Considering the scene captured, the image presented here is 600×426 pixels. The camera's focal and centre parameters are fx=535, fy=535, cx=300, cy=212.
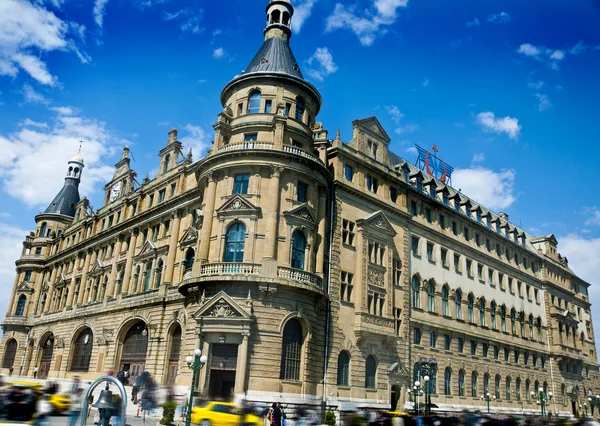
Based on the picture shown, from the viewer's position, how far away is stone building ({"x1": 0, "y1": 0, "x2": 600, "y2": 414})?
37125mm

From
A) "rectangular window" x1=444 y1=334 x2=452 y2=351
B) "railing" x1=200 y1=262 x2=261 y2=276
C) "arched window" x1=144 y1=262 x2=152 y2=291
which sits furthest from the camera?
"rectangular window" x1=444 y1=334 x2=452 y2=351

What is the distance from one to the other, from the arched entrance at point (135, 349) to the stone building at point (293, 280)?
0.81ft

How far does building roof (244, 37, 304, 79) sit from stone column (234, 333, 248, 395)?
22358 mm

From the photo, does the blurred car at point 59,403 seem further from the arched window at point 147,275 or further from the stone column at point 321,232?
the arched window at point 147,275

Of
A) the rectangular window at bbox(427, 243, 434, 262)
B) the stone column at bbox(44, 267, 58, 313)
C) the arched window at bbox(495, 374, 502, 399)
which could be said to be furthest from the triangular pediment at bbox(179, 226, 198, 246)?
the arched window at bbox(495, 374, 502, 399)

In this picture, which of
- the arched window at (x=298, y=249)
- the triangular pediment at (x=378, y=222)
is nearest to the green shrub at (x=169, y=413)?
the arched window at (x=298, y=249)

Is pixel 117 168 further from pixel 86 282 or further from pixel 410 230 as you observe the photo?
pixel 410 230

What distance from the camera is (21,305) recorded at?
74.8 meters

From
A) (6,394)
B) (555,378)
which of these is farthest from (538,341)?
(6,394)

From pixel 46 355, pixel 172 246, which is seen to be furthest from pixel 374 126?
pixel 46 355

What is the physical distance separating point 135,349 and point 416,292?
2668cm

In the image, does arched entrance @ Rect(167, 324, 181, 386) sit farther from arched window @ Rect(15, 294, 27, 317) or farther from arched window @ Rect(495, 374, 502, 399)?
arched window @ Rect(15, 294, 27, 317)

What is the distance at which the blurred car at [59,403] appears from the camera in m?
24.2

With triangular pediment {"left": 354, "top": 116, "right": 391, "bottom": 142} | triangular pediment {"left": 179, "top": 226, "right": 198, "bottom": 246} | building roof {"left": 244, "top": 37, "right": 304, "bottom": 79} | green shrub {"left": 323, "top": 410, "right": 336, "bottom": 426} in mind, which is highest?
building roof {"left": 244, "top": 37, "right": 304, "bottom": 79}
